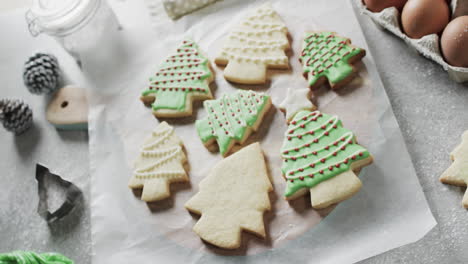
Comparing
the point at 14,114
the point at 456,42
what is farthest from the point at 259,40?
the point at 14,114

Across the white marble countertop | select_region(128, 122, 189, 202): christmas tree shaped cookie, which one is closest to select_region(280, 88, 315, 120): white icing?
the white marble countertop

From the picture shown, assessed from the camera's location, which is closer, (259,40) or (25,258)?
(25,258)

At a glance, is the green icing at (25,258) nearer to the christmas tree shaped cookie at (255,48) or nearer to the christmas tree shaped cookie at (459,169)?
the christmas tree shaped cookie at (255,48)

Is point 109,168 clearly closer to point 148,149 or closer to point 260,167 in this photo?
point 148,149

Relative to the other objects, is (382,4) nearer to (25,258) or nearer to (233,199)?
(233,199)

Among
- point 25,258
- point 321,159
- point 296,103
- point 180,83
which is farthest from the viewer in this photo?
point 180,83

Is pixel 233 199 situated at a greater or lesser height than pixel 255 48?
lesser

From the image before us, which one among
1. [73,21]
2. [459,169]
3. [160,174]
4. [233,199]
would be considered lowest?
[459,169]

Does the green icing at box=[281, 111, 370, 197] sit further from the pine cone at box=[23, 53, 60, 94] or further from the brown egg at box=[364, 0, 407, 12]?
the pine cone at box=[23, 53, 60, 94]
